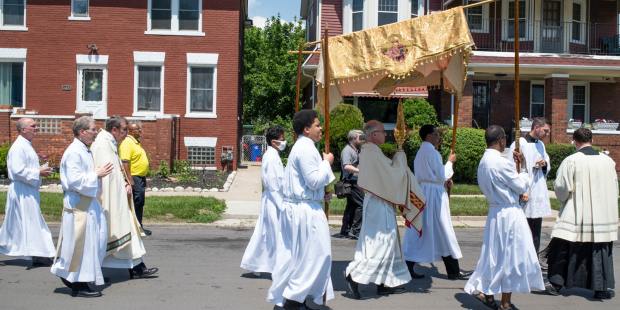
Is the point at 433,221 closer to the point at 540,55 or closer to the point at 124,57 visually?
the point at 124,57

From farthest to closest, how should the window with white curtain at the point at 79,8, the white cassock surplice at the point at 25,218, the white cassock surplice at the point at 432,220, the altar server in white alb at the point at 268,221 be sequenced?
A: 1. the window with white curtain at the point at 79,8
2. the white cassock surplice at the point at 25,218
3. the white cassock surplice at the point at 432,220
4. the altar server in white alb at the point at 268,221

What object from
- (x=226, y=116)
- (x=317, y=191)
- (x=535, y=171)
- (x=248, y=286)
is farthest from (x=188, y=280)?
(x=226, y=116)

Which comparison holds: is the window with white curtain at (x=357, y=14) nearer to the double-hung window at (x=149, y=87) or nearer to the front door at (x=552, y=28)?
the front door at (x=552, y=28)

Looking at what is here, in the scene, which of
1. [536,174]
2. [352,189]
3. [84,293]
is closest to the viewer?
[84,293]

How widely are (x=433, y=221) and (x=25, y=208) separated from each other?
5.35m

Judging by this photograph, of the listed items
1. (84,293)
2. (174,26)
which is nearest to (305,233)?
(84,293)

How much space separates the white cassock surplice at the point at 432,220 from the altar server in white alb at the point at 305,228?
2066mm

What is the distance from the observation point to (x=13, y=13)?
24.6 meters

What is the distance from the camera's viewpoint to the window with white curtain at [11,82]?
24703 millimetres

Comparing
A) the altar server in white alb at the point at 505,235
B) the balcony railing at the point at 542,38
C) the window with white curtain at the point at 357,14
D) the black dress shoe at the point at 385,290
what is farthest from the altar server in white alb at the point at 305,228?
the balcony railing at the point at 542,38

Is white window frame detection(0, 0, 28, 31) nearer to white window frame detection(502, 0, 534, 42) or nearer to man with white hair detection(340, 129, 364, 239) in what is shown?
man with white hair detection(340, 129, 364, 239)

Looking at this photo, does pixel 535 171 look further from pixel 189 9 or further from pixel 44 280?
pixel 189 9

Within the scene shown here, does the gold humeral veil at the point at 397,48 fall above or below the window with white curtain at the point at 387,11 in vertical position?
below

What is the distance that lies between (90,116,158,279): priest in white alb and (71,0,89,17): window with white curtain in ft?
57.5
